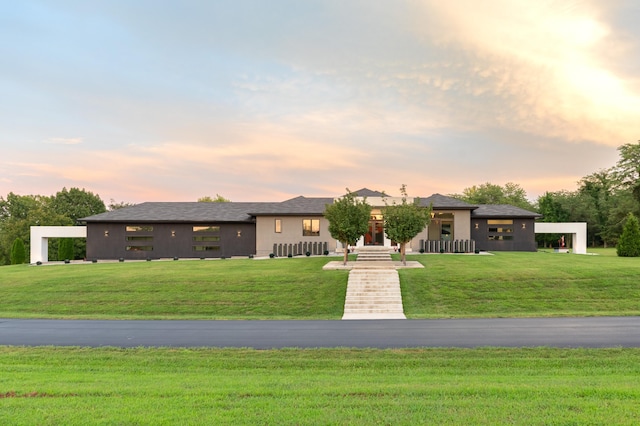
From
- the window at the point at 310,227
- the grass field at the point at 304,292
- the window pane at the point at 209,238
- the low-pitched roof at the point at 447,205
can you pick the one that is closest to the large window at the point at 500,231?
the low-pitched roof at the point at 447,205

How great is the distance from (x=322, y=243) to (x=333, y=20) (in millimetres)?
16710

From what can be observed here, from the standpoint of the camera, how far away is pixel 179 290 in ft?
56.4

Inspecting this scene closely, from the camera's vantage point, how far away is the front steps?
556 inches

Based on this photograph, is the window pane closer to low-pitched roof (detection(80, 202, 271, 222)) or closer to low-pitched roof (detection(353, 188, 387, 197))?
low-pitched roof (detection(80, 202, 271, 222))

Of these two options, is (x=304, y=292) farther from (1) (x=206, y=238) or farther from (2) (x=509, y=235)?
(2) (x=509, y=235)

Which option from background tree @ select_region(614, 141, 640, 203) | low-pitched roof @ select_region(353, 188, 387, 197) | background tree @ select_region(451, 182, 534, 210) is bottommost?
low-pitched roof @ select_region(353, 188, 387, 197)

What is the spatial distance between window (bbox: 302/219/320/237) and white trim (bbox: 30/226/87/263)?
66.3ft

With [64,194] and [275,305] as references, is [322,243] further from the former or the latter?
[64,194]

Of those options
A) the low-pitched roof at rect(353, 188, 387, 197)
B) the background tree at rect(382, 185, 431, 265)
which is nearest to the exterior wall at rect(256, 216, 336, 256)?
the low-pitched roof at rect(353, 188, 387, 197)

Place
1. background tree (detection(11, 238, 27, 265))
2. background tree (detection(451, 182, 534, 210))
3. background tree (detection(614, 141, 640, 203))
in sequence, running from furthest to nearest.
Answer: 1. background tree (detection(451, 182, 534, 210))
2. background tree (detection(614, 141, 640, 203))
3. background tree (detection(11, 238, 27, 265))

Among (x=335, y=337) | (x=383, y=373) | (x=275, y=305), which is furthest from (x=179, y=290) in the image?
(x=383, y=373)

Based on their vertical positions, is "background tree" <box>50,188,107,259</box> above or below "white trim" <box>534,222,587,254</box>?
above

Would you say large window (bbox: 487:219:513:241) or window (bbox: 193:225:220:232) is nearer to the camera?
window (bbox: 193:225:220:232)

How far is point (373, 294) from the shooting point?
1606cm
